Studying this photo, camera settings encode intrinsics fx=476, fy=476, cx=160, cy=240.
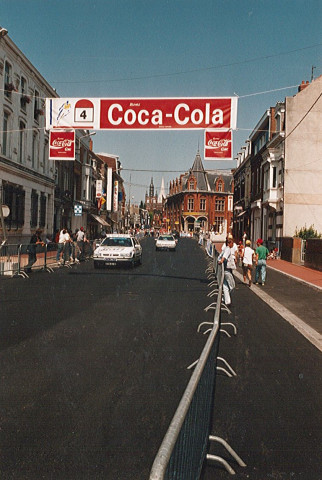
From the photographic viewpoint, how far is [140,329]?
8555 mm

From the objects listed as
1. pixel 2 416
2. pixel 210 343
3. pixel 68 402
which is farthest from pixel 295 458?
pixel 2 416

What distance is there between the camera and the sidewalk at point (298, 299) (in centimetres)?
953

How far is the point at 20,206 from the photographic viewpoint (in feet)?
104

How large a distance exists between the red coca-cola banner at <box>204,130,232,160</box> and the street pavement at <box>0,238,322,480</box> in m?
5.43

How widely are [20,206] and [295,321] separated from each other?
25191mm

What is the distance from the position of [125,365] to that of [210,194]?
4511 inches

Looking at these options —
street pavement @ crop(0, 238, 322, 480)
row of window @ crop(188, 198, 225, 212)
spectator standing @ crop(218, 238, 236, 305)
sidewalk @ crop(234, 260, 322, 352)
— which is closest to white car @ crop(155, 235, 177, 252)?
sidewalk @ crop(234, 260, 322, 352)

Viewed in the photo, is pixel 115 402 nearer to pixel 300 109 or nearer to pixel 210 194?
pixel 300 109

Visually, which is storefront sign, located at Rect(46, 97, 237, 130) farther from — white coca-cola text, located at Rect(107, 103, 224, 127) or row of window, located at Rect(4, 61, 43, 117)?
row of window, located at Rect(4, 61, 43, 117)

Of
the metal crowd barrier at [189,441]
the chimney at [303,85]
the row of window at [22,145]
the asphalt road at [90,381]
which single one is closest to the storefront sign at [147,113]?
the asphalt road at [90,381]

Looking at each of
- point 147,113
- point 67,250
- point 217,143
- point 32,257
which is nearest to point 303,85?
point 67,250

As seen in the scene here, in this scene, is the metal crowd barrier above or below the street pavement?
above

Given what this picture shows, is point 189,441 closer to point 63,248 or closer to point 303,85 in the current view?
point 63,248

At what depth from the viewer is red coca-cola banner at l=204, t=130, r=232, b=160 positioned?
14.3 meters
